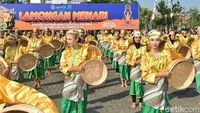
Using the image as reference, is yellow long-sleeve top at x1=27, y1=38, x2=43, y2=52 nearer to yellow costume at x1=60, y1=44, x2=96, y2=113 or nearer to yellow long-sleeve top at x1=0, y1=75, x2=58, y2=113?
yellow costume at x1=60, y1=44, x2=96, y2=113

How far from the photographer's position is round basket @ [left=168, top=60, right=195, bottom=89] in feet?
17.3

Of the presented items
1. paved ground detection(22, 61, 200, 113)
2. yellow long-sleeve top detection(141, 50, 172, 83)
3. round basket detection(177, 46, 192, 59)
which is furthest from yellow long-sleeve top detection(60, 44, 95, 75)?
round basket detection(177, 46, 192, 59)

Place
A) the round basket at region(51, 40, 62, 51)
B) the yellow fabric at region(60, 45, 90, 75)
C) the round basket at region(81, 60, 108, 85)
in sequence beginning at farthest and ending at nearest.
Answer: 1. the round basket at region(51, 40, 62, 51)
2. the yellow fabric at region(60, 45, 90, 75)
3. the round basket at region(81, 60, 108, 85)

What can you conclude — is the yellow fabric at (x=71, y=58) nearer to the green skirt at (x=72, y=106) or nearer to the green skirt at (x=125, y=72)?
the green skirt at (x=72, y=106)

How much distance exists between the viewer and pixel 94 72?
6.02 m

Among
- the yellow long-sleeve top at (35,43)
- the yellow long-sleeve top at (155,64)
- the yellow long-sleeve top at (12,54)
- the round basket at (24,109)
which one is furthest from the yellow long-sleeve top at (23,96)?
the yellow long-sleeve top at (35,43)

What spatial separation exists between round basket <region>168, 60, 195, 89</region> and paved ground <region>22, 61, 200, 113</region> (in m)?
2.26

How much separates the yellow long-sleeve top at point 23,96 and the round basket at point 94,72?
3158 mm

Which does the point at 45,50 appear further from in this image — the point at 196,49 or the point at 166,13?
the point at 166,13

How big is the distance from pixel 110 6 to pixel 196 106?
20.4 m

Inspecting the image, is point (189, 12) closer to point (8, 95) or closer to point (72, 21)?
point (72, 21)

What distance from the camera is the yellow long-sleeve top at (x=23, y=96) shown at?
244cm

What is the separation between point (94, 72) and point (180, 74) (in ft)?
4.29

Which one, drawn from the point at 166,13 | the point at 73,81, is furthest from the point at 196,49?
the point at 166,13
